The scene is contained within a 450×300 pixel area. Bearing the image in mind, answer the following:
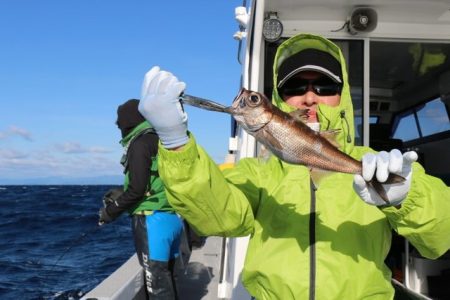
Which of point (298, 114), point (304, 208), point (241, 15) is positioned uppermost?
point (241, 15)

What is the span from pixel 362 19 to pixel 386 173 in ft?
11.8

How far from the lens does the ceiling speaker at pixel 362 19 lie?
525 cm

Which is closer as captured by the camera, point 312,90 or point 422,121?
point 312,90

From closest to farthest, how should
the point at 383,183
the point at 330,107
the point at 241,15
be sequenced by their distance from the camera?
the point at 383,183 → the point at 330,107 → the point at 241,15

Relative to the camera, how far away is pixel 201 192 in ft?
7.35

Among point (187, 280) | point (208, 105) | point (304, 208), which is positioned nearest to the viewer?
point (208, 105)

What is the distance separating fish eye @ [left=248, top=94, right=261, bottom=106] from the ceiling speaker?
12.0 ft

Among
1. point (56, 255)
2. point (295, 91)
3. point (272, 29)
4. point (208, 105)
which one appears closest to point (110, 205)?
point (272, 29)

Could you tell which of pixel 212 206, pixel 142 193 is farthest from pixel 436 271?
pixel 212 206

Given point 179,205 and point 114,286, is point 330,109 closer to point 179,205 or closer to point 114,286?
point 179,205

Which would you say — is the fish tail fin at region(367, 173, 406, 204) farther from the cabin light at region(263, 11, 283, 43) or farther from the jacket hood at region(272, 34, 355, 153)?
the cabin light at region(263, 11, 283, 43)

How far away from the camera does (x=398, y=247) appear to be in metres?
6.05

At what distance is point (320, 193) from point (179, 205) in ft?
2.62

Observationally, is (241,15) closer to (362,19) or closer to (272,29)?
(272,29)
